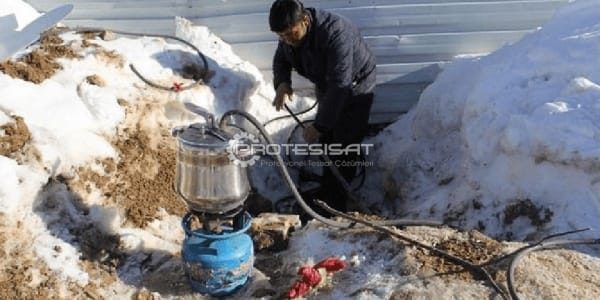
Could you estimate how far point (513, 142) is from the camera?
4.38 meters

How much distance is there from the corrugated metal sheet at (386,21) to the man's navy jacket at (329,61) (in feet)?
1.82

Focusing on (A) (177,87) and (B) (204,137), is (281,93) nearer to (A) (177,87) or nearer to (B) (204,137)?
(A) (177,87)

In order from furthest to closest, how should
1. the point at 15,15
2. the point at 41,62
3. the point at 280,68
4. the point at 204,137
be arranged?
1. the point at 280,68
2. the point at 15,15
3. the point at 41,62
4. the point at 204,137

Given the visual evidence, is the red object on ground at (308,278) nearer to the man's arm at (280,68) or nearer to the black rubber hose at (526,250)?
the black rubber hose at (526,250)

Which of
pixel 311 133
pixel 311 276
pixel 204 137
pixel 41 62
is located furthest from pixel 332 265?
pixel 41 62

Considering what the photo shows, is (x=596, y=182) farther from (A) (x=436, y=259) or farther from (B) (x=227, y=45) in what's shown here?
(B) (x=227, y=45)

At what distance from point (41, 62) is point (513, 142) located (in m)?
3.20

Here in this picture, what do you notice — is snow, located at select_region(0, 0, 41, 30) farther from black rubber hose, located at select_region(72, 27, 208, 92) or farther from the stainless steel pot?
the stainless steel pot

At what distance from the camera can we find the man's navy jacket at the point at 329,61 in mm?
4762

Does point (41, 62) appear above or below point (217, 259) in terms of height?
above

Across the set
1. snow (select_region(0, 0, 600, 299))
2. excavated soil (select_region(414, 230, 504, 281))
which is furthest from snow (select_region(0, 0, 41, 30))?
excavated soil (select_region(414, 230, 504, 281))

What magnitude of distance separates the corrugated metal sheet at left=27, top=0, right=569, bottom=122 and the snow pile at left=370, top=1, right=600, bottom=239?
33 centimetres

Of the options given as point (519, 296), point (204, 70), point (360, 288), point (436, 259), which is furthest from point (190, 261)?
point (204, 70)

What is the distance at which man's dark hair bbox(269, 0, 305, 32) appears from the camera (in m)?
4.41
